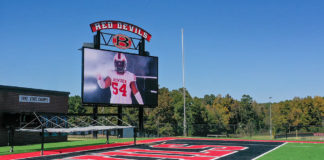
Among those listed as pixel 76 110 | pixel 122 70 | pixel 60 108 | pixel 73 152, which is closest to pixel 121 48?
pixel 122 70

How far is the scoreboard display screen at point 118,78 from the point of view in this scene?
1180 inches

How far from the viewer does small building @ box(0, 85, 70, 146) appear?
99.0ft

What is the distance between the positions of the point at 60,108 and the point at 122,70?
10.1 metres

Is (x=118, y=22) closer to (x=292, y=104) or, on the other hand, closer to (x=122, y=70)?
(x=122, y=70)

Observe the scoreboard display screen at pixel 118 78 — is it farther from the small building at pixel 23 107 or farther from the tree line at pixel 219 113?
the tree line at pixel 219 113

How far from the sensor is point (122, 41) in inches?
1348

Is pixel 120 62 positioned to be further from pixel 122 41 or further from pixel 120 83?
pixel 122 41

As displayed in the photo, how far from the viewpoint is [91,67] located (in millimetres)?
30031

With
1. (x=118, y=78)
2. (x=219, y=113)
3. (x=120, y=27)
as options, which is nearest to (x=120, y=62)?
(x=118, y=78)

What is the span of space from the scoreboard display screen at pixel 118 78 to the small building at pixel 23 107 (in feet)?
21.3

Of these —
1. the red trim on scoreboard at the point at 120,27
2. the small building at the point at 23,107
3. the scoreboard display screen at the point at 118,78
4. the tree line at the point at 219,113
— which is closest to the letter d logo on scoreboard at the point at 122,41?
the red trim on scoreboard at the point at 120,27

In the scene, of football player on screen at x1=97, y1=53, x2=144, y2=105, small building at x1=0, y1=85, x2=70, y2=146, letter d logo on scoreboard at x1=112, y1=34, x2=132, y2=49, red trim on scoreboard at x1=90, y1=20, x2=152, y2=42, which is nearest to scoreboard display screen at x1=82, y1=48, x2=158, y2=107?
football player on screen at x1=97, y1=53, x2=144, y2=105

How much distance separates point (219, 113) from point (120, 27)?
217 feet

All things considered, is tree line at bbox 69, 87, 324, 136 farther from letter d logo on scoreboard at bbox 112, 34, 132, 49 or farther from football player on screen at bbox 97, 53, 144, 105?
letter d logo on scoreboard at bbox 112, 34, 132, 49
